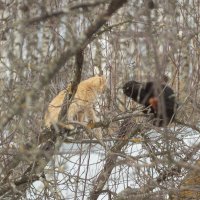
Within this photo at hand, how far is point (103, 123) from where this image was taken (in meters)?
4.72

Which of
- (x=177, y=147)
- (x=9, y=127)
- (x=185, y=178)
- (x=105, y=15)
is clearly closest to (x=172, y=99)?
(x=177, y=147)

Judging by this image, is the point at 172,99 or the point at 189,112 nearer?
the point at 172,99

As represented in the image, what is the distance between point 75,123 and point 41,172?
1.93 ft

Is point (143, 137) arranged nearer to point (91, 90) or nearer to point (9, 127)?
point (91, 90)

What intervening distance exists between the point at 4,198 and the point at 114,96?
1.88 metres

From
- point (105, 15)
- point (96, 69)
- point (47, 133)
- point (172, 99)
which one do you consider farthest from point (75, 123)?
point (96, 69)

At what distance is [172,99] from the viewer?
5121mm

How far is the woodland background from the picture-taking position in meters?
3.80

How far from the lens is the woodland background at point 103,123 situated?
3799mm

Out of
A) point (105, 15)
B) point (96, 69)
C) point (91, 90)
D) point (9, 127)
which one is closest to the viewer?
point (105, 15)

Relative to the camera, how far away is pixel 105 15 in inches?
92.7

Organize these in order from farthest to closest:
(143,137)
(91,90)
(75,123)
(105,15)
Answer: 1. (91,90)
2. (143,137)
3. (75,123)
4. (105,15)

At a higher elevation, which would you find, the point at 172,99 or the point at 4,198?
the point at 172,99

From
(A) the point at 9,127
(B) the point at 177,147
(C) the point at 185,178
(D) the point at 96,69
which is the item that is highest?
(D) the point at 96,69
